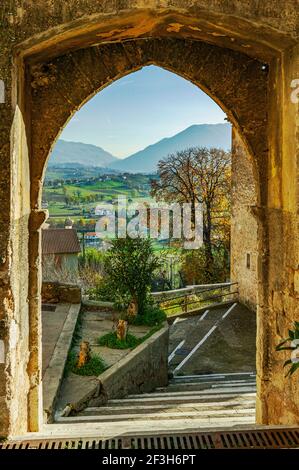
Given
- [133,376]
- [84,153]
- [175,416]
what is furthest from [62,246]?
[84,153]

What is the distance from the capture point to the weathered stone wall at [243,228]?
15758 mm

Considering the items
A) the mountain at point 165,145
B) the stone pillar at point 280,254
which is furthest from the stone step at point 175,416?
the mountain at point 165,145

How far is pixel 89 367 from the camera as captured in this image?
7.65 meters

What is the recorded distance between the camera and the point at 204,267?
71.0 ft

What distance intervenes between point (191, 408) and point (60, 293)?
6.45m

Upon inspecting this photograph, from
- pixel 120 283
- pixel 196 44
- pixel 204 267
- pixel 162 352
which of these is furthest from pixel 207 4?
pixel 204 267

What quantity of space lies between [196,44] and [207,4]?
34.2 inches

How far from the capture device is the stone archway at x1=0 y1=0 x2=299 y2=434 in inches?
147

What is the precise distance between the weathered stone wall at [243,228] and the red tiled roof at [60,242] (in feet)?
51.7

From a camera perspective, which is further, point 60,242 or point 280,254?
point 60,242

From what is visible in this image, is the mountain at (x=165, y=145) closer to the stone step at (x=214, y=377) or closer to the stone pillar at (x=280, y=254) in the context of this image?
the stone step at (x=214, y=377)

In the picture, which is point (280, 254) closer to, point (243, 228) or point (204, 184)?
point (243, 228)
